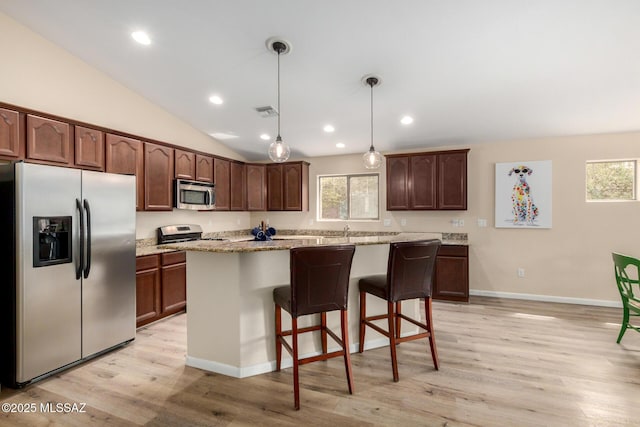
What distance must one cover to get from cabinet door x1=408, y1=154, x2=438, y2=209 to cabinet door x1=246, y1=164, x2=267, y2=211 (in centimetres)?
268

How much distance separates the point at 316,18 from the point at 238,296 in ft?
7.83

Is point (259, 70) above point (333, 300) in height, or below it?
above

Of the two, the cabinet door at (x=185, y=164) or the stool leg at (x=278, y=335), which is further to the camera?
the cabinet door at (x=185, y=164)

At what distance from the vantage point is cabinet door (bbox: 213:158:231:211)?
16.9 ft

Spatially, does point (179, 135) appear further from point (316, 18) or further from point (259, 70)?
point (316, 18)

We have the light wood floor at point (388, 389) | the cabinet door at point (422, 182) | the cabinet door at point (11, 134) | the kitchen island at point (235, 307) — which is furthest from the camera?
the cabinet door at point (422, 182)

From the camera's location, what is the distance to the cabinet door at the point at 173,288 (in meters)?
3.86

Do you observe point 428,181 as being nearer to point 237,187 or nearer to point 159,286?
point 237,187

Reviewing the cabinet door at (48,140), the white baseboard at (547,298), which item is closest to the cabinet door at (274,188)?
the cabinet door at (48,140)

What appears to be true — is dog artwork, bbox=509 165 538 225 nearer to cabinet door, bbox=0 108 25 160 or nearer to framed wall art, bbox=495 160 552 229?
framed wall art, bbox=495 160 552 229

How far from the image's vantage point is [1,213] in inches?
96.0

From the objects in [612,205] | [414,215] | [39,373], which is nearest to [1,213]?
[39,373]

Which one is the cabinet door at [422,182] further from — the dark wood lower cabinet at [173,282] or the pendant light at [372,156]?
the dark wood lower cabinet at [173,282]

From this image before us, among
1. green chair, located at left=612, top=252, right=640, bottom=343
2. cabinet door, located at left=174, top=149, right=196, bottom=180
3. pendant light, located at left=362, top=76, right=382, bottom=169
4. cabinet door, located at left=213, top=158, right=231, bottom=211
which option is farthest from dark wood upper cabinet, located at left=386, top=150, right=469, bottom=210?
cabinet door, located at left=174, top=149, right=196, bottom=180
